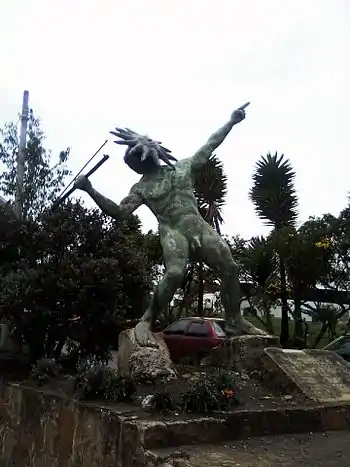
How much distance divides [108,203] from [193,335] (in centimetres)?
435

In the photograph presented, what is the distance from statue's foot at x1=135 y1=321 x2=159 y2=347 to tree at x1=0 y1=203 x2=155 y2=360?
7.12 feet

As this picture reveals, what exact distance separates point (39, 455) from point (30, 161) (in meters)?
7.66

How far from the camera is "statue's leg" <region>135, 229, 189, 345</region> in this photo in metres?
7.06

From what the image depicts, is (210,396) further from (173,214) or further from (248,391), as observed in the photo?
(173,214)

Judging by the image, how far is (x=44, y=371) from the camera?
7559mm

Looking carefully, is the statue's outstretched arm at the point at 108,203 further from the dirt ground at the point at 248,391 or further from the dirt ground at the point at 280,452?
the dirt ground at the point at 280,452

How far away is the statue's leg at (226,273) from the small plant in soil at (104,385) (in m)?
1.88

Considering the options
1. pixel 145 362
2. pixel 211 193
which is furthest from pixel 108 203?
pixel 211 193

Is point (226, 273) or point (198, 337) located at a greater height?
point (226, 273)

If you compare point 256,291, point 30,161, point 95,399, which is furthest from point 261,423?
point 256,291

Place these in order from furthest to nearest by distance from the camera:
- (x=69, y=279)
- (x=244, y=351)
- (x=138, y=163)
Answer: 1. (x=69, y=279)
2. (x=138, y=163)
3. (x=244, y=351)

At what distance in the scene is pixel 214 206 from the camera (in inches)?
744

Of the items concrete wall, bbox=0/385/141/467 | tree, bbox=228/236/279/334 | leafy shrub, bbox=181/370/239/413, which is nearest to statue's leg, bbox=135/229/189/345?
concrete wall, bbox=0/385/141/467

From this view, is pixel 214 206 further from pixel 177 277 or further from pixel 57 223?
pixel 177 277
